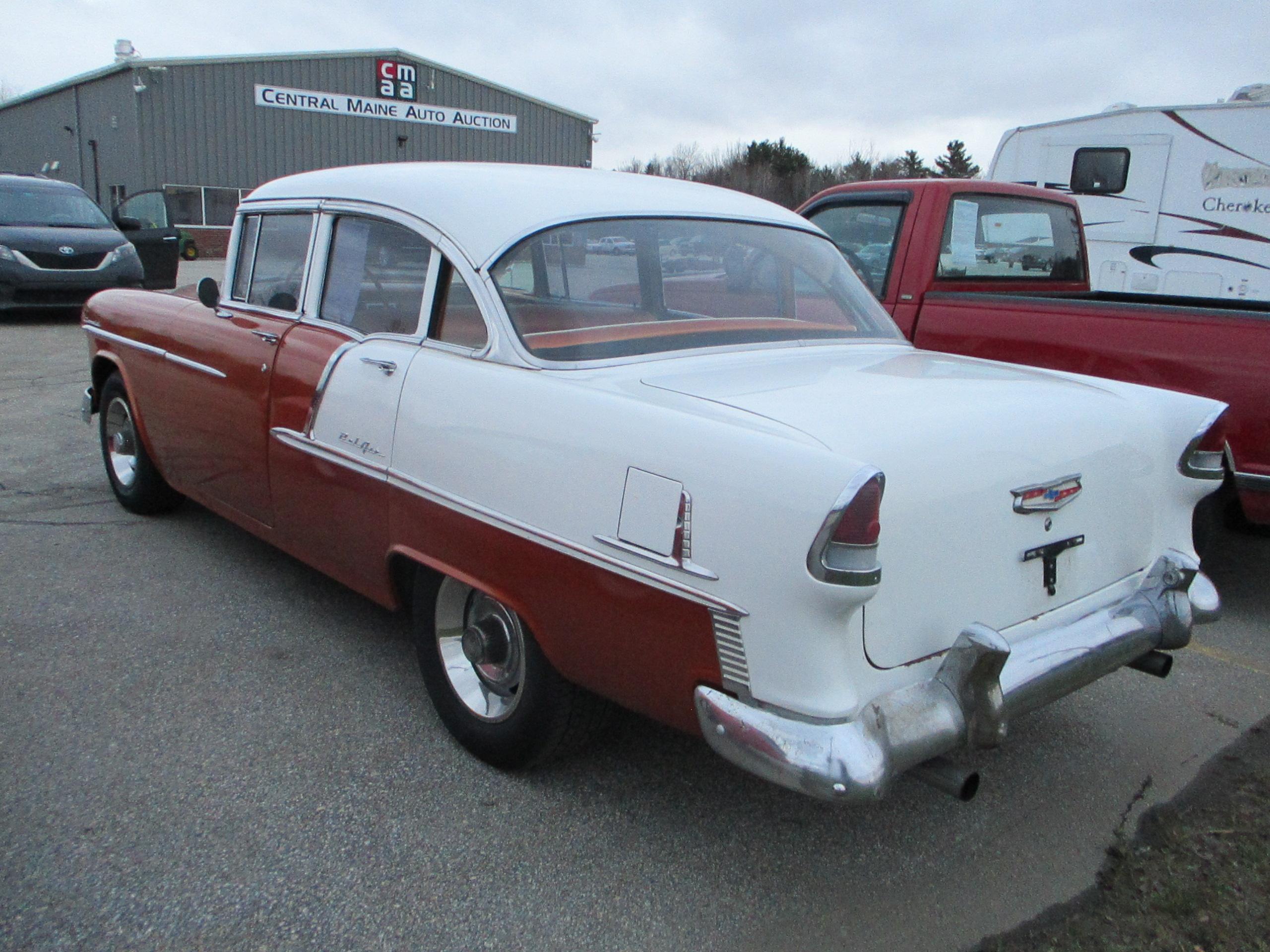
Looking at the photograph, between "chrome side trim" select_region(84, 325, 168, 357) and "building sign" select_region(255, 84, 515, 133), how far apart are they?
2438cm

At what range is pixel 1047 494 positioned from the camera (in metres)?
2.43

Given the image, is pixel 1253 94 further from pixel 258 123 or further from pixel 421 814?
pixel 258 123

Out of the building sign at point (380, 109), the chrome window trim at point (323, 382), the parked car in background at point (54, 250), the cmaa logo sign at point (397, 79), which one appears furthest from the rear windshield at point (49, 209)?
the cmaa logo sign at point (397, 79)

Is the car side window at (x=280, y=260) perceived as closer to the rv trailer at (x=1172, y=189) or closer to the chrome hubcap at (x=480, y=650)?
the chrome hubcap at (x=480, y=650)

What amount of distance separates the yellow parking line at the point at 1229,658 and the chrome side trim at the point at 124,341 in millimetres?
4291

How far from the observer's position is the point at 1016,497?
7.72ft

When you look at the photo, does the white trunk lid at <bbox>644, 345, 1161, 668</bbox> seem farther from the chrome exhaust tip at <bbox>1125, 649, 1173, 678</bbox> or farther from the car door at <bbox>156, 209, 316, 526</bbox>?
the car door at <bbox>156, 209, 316, 526</bbox>

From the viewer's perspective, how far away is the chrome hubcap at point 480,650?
2.81 m

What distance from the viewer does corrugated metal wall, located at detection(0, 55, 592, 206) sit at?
25.3 meters

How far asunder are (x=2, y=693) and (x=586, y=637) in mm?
2099

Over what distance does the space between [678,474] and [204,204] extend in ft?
90.6

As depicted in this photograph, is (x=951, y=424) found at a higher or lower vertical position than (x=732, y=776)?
higher

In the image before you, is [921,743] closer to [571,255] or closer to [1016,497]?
[1016,497]

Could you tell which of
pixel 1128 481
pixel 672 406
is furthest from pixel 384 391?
pixel 1128 481
